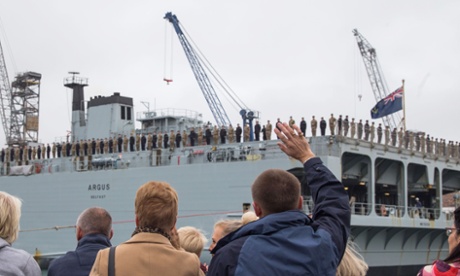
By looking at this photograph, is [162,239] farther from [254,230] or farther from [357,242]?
[357,242]

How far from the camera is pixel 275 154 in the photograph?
2388cm

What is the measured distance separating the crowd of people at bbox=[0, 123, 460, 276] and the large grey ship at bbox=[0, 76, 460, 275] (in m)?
18.0

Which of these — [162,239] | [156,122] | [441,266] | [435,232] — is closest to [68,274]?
[162,239]

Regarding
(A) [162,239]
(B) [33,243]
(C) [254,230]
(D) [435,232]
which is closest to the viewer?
(C) [254,230]

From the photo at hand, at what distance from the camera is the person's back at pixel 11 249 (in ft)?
12.5

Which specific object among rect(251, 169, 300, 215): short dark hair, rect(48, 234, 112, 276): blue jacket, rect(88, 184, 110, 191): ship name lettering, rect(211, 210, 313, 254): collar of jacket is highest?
rect(251, 169, 300, 215): short dark hair

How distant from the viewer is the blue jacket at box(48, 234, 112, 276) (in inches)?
178

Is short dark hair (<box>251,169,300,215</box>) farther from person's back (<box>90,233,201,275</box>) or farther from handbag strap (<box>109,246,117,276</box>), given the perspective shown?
handbag strap (<box>109,246,117,276</box>)

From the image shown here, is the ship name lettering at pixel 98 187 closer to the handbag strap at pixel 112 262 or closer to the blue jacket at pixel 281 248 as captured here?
the handbag strap at pixel 112 262

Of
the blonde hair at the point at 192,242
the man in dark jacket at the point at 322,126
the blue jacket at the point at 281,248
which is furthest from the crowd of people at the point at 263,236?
the man in dark jacket at the point at 322,126

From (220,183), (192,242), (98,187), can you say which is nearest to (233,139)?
(220,183)

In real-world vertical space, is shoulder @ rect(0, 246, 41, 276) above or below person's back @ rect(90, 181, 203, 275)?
below

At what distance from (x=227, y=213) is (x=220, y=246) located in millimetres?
20437

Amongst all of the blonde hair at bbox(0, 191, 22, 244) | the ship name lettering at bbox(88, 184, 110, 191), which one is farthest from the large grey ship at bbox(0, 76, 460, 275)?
the blonde hair at bbox(0, 191, 22, 244)
